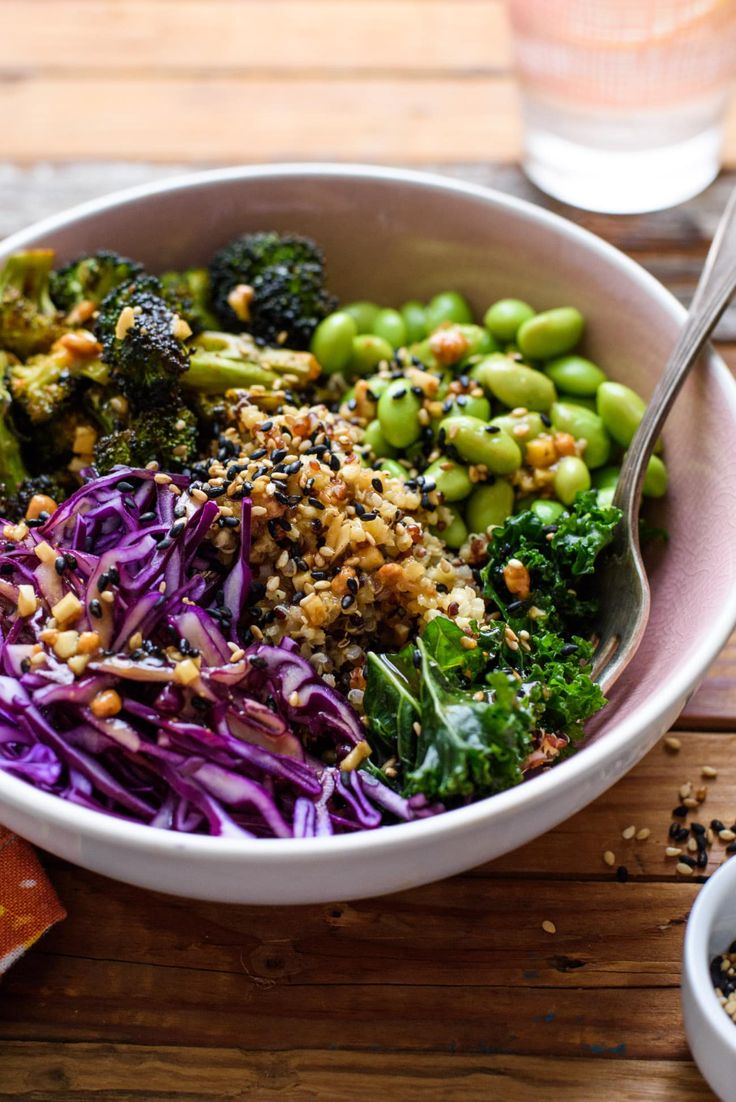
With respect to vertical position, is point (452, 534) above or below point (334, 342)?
below

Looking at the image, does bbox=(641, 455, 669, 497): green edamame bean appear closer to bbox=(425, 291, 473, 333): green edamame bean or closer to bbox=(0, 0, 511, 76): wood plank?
bbox=(425, 291, 473, 333): green edamame bean

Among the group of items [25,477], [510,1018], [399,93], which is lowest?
[510,1018]

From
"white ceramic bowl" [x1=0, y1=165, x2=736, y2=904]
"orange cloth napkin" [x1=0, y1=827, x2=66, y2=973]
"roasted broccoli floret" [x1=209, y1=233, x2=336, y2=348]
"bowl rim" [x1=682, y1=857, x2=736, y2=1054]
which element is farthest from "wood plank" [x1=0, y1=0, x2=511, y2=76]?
"bowl rim" [x1=682, y1=857, x2=736, y2=1054]

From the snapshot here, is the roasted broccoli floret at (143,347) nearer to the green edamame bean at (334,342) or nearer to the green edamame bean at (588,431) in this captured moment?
the green edamame bean at (334,342)

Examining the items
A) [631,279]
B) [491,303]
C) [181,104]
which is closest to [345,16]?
[181,104]

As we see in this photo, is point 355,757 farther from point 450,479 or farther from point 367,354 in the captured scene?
point 367,354

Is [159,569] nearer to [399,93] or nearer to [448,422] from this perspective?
[448,422]

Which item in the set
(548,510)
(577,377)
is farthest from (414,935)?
(577,377)
